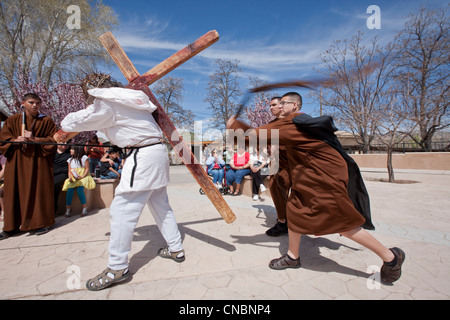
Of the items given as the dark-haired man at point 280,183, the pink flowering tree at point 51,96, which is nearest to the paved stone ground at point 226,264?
the dark-haired man at point 280,183

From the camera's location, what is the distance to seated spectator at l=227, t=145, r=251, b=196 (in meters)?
6.35

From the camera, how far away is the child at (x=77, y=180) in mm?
4312

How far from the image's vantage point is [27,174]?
3279mm

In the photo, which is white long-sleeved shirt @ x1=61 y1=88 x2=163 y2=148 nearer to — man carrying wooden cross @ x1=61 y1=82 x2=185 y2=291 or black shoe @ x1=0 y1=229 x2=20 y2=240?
man carrying wooden cross @ x1=61 y1=82 x2=185 y2=291

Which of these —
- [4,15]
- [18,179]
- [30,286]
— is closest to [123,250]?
[30,286]

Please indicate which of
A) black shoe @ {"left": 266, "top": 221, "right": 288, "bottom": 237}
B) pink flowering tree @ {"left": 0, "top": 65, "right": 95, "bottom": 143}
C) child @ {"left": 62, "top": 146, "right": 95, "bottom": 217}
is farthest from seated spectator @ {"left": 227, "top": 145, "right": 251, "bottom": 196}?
pink flowering tree @ {"left": 0, "top": 65, "right": 95, "bottom": 143}

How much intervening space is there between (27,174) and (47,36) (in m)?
17.3

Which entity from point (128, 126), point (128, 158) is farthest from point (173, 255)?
point (128, 126)

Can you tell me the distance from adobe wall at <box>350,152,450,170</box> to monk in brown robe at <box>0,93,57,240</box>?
61.2 feet

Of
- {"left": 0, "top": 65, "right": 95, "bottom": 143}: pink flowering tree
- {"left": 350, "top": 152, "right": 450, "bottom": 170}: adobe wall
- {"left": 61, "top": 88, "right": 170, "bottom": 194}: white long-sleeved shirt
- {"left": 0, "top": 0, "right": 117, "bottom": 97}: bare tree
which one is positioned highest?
{"left": 0, "top": 0, "right": 117, "bottom": 97}: bare tree

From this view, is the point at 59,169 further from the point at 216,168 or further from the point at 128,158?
the point at 216,168

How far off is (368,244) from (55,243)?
365cm

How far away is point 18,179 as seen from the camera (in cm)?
327

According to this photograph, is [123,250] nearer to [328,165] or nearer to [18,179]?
Answer: [328,165]
